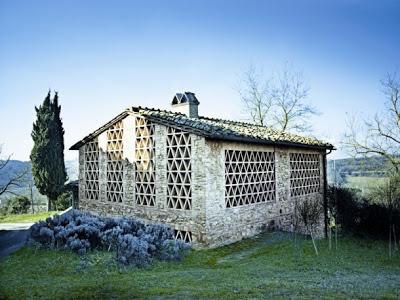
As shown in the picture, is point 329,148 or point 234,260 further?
point 329,148

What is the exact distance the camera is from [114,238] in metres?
9.18

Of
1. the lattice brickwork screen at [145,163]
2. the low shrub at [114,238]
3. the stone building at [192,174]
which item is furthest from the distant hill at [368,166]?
the low shrub at [114,238]

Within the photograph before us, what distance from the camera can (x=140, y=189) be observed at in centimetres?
1216

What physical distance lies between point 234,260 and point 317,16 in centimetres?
860

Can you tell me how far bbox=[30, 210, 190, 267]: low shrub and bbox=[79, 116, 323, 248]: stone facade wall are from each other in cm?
90

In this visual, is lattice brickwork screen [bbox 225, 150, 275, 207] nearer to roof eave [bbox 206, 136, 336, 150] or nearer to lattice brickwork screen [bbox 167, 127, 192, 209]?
roof eave [bbox 206, 136, 336, 150]

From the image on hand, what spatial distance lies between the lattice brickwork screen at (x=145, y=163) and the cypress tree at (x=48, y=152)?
13.2 metres

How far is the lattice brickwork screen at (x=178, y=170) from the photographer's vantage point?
1047 cm

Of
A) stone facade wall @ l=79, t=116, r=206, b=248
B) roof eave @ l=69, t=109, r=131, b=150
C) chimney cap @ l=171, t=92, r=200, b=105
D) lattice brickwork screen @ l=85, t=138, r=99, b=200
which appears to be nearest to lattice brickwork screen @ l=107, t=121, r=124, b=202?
roof eave @ l=69, t=109, r=131, b=150

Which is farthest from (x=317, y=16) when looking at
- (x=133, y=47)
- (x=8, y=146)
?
(x=8, y=146)

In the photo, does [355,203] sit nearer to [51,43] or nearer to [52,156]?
[51,43]

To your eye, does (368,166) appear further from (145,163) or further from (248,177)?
(145,163)

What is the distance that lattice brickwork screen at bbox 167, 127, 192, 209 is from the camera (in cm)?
1047

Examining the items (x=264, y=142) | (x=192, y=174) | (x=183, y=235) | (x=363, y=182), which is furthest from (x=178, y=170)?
(x=363, y=182)
